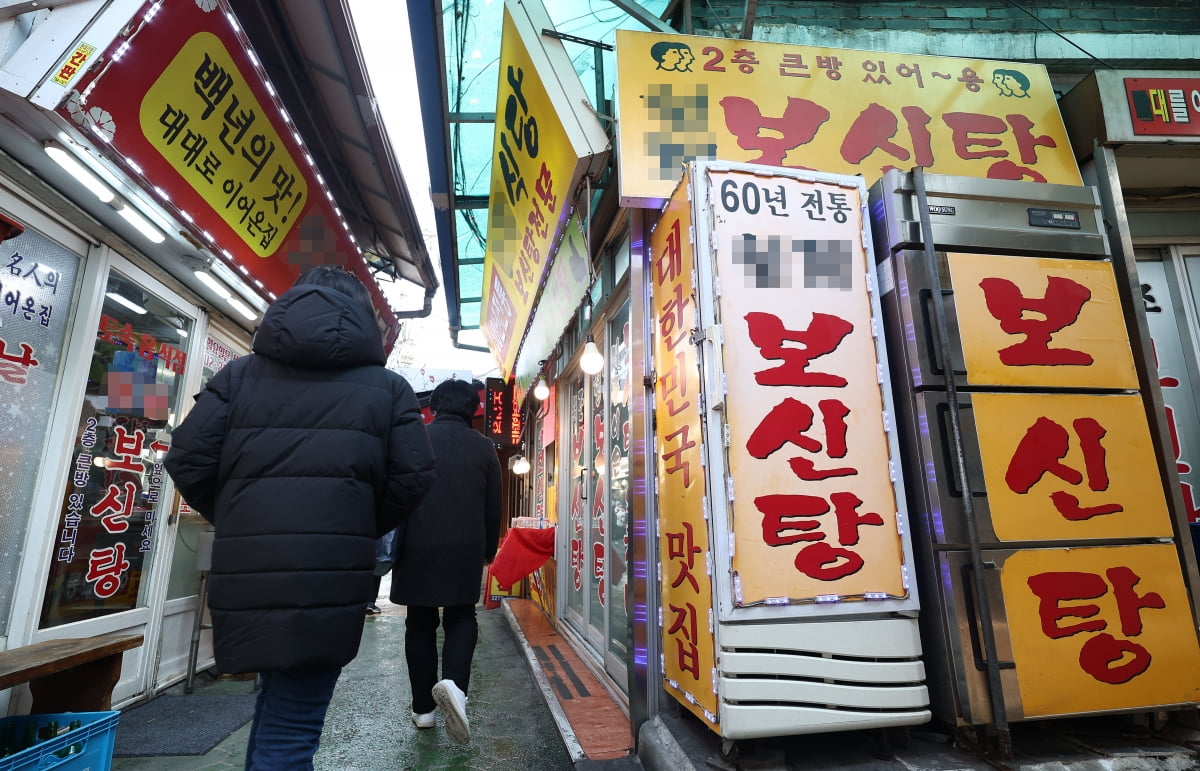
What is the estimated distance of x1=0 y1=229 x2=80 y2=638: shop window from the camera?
349 centimetres

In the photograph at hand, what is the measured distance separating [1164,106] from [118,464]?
8151 millimetres

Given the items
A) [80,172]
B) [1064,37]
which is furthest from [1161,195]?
[80,172]

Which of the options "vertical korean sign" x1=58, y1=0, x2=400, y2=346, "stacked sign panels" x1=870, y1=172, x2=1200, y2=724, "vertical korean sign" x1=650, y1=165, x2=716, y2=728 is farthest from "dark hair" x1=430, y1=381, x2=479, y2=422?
"stacked sign panels" x1=870, y1=172, x2=1200, y2=724

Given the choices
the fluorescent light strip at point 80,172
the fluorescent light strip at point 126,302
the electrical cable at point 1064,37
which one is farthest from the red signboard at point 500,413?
the electrical cable at point 1064,37

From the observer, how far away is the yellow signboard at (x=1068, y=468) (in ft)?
9.73

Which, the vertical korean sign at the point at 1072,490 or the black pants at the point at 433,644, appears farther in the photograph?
the black pants at the point at 433,644

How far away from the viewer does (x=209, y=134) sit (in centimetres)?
390

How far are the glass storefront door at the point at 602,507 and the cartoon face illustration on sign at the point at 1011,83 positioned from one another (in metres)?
3.24

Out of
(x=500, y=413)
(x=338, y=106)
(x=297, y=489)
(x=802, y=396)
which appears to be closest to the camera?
(x=297, y=489)

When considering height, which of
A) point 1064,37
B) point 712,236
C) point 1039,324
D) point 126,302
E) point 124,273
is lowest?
point 1039,324

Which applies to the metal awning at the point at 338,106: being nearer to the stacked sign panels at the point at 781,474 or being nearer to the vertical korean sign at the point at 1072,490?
the stacked sign panels at the point at 781,474

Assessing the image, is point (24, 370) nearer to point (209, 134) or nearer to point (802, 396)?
point (209, 134)

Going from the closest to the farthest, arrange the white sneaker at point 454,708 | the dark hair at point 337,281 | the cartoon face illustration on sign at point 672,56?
the dark hair at point 337,281, the white sneaker at point 454,708, the cartoon face illustration on sign at point 672,56

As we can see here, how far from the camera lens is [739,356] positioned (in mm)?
2945
